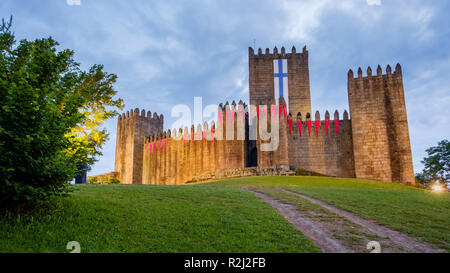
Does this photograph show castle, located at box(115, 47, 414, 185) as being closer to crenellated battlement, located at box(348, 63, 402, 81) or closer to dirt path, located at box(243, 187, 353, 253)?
crenellated battlement, located at box(348, 63, 402, 81)

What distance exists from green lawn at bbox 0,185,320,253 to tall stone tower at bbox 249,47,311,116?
31647mm

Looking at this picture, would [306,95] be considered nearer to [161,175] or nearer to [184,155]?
[184,155]

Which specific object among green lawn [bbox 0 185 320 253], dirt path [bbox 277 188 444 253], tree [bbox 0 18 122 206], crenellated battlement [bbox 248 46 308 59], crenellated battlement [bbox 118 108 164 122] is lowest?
dirt path [bbox 277 188 444 253]

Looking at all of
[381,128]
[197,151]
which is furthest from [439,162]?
[197,151]

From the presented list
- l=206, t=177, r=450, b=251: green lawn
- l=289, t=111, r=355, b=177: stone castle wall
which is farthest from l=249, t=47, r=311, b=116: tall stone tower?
l=206, t=177, r=450, b=251: green lawn

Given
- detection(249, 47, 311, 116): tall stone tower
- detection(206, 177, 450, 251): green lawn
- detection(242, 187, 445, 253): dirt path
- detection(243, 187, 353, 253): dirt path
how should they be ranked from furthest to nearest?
detection(249, 47, 311, 116): tall stone tower → detection(206, 177, 450, 251): green lawn → detection(242, 187, 445, 253): dirt path → detection(243, 187, 353, 253): dirt path

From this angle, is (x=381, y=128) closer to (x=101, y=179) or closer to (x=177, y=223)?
(x=177, y=223)

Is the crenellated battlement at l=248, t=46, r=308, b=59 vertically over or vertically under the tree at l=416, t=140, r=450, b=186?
over

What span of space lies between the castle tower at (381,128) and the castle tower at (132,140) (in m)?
28.2

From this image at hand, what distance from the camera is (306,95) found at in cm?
4112

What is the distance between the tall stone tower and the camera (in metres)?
41.2

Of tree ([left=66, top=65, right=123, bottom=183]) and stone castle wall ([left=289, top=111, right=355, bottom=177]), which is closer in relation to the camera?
tree ([left=66, top=65, right=123, bottom=183])
